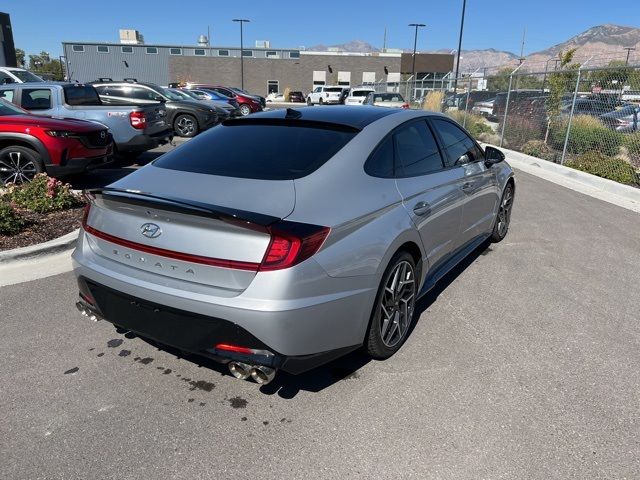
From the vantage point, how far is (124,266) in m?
2.76

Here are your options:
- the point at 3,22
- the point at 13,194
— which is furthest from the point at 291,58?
the point at 13,194

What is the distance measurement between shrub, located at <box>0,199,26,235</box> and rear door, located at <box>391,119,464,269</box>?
13.7ft

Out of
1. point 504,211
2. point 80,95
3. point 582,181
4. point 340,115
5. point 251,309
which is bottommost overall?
point 582,181

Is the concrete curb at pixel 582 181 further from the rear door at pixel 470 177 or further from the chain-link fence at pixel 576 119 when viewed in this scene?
the rear door at pixel 470 177

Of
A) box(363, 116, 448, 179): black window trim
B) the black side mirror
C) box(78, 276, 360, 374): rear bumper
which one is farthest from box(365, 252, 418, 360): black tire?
the black side mirror

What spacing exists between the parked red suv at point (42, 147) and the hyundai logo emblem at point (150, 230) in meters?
5.09

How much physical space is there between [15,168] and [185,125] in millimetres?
7528

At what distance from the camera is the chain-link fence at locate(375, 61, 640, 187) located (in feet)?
32.0

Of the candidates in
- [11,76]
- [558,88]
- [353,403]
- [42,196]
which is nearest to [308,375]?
[353,403]

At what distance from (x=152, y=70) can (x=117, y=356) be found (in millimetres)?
69529

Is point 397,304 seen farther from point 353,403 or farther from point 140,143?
point 140,143

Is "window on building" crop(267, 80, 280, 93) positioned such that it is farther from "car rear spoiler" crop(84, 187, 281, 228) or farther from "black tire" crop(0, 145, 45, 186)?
"car rear spoiler" crop(84, 187, 281, 228)

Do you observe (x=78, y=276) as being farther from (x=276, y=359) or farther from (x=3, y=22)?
(x=3, y=22)

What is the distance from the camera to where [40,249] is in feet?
16.0
